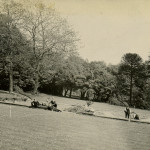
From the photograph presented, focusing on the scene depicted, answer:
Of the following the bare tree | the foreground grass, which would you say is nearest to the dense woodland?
the bare tree

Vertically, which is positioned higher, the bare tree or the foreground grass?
the bare tree

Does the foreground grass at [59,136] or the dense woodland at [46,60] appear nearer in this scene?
the foreground grass at [59,136]

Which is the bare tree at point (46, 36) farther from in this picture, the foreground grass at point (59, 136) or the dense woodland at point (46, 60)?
the foreground grass at point (59, 136)

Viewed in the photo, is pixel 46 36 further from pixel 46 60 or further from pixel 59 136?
pixel 59 136

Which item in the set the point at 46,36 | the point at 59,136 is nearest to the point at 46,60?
the point at 46,36

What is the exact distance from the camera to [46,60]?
38.5 metres

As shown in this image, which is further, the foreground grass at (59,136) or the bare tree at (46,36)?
the bare tree at (46,36)

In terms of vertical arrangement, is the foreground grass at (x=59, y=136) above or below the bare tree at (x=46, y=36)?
below

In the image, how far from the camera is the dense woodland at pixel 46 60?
118ft

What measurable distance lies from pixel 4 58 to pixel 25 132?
2477cm

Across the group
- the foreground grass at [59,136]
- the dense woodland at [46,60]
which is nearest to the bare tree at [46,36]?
the dense woodland at [46,60]

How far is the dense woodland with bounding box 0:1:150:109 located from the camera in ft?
118

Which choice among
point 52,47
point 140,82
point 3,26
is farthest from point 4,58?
point 140,82

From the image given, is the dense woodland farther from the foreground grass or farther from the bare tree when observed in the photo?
the foreground grass
